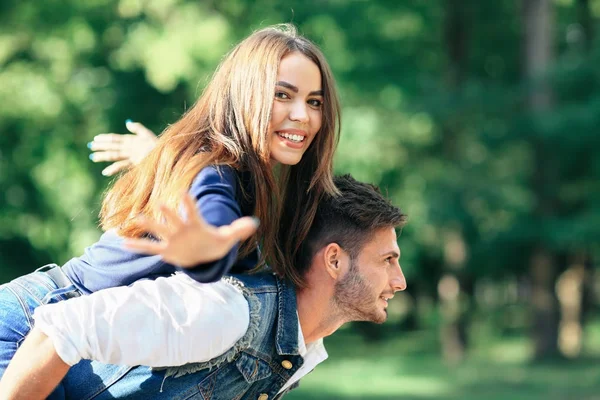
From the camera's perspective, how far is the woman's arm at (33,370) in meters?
2.33

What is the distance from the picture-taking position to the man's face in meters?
2.84

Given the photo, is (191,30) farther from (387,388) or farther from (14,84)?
(387,388)

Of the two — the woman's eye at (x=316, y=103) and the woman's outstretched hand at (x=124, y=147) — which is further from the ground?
the woman's eye at (x=316, y=103)

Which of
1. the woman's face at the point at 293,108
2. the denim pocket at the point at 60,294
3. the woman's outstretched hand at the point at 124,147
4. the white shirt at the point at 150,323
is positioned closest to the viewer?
the white shirt at the point at 150,323

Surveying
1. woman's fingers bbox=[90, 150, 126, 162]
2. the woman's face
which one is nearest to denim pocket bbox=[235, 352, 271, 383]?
the woman's face

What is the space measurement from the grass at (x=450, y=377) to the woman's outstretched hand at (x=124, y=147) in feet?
27.9

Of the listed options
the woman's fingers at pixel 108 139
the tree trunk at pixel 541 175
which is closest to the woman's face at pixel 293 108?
the woman's fingers at pixel 108 139

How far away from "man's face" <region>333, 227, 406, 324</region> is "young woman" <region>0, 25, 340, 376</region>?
194 mm

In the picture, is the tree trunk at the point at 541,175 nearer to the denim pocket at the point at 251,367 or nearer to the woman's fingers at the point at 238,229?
the denim pocket at the point at 251,367

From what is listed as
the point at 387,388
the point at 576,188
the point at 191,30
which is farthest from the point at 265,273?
the point at 576,188

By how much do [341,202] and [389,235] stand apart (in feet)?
0.65

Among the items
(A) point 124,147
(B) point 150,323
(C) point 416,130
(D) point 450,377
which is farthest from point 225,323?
(C) point 416,130

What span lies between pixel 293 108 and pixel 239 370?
87cm

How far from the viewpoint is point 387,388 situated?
12.6 m
